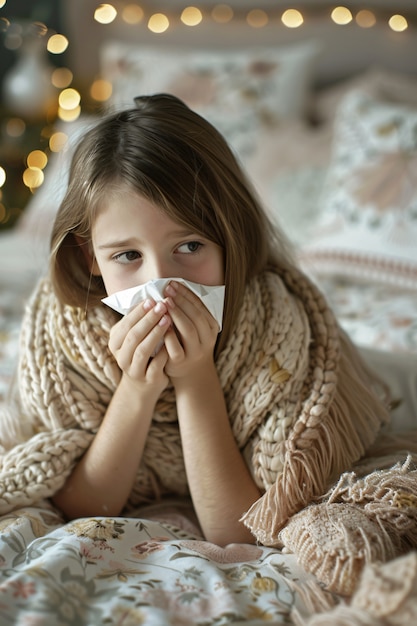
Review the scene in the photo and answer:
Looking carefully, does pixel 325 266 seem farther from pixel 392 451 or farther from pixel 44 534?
pixel 44 534

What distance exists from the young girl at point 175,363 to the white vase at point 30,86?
5.02ft

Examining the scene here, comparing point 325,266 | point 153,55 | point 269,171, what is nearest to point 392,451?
point 325,266

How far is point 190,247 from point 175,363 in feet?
0.47

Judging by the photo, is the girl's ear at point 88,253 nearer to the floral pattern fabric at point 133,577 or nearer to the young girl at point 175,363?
the young girl at point 175,363

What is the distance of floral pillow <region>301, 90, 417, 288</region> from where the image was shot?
1563mm

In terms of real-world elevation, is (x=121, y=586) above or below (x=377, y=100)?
below

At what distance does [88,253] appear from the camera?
100 cm

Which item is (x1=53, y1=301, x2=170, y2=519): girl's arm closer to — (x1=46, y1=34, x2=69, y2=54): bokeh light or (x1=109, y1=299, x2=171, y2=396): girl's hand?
(x1=109, y1=299, x2=171, y2=396): girl's hand

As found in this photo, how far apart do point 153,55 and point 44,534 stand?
1697 mm

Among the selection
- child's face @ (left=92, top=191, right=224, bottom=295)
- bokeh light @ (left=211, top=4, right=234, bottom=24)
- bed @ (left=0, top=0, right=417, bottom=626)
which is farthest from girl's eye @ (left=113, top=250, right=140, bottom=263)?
bokeh light @ (left=211, top=4, right=234, bottom=24)

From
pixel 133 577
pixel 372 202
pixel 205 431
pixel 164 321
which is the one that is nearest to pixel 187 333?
pixel 164 321

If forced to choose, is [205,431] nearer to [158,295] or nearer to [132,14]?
[158,295]

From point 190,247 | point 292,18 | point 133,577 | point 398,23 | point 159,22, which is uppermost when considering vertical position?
point 159,22

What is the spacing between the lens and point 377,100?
6.10 feet
